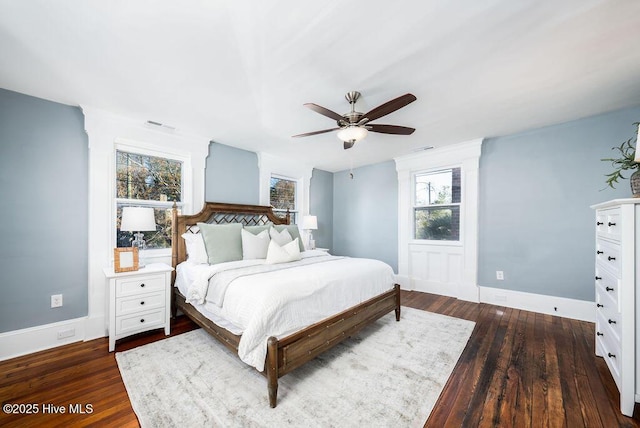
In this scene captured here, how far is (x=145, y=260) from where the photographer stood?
10.5 feet

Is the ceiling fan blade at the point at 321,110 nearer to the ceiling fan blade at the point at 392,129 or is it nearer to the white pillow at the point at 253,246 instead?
the ceiling fan blade at the point at 392,129

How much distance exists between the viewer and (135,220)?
273 centimetres

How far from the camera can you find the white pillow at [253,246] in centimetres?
321

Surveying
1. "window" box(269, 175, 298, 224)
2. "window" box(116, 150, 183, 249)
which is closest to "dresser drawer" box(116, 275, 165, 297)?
"window" box(116, 150, 183, 249)

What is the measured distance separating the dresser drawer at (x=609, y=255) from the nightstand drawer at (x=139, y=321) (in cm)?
409

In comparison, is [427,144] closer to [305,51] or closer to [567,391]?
[305,51]

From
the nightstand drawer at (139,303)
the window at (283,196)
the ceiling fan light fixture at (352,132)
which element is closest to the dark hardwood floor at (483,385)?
the nightstand drawer at (139,303)

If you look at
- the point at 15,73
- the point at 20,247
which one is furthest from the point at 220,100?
the point at 20,247

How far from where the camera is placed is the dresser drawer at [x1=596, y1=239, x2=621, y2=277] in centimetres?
177

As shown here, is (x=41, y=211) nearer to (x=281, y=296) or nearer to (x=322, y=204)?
(x=281, y=296)

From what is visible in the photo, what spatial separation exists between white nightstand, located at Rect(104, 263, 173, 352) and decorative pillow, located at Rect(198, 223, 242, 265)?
50 cm

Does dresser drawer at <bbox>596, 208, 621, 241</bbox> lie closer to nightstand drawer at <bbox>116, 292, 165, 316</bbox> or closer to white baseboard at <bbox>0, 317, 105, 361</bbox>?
nightstand drawer at <bbox>116, 292, 165, 316</bbox>

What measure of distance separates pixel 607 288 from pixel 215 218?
4418mm

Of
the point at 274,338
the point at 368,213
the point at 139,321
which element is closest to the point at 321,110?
the point at 274,338
